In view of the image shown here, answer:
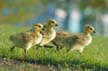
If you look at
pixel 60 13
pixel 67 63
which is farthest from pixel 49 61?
pixel 60 13

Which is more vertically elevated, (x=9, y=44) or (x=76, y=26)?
(x=9, y=44)

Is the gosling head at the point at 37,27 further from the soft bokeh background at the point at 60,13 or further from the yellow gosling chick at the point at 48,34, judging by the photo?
the soft bokeh background at the point at 60,13

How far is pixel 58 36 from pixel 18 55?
1371 millimetres

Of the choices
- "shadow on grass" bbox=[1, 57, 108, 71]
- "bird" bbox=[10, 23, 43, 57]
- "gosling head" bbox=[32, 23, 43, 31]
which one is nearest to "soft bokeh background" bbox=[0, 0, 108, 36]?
"gosling head" bbox=[32, 23, 43, 31]

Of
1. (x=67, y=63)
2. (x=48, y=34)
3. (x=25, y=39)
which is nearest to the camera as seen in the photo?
(x=25, y=39)

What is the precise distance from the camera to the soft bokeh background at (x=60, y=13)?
1350 inches

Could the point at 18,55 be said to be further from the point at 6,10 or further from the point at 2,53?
the point at 6,10

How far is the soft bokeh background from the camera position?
34281 millimetres

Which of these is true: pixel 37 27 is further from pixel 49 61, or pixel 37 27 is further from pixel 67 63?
pixel 67 63

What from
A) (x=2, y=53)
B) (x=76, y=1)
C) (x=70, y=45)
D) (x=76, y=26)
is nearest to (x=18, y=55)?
(x=2, y=53)

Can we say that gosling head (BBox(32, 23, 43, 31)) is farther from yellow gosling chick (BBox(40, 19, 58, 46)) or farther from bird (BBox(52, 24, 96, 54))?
bird (BBox(52, 24, 96, 54))

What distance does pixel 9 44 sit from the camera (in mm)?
12797

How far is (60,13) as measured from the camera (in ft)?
156

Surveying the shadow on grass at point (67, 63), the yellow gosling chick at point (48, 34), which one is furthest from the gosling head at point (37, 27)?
the shadow on grass at point (67, 63)
